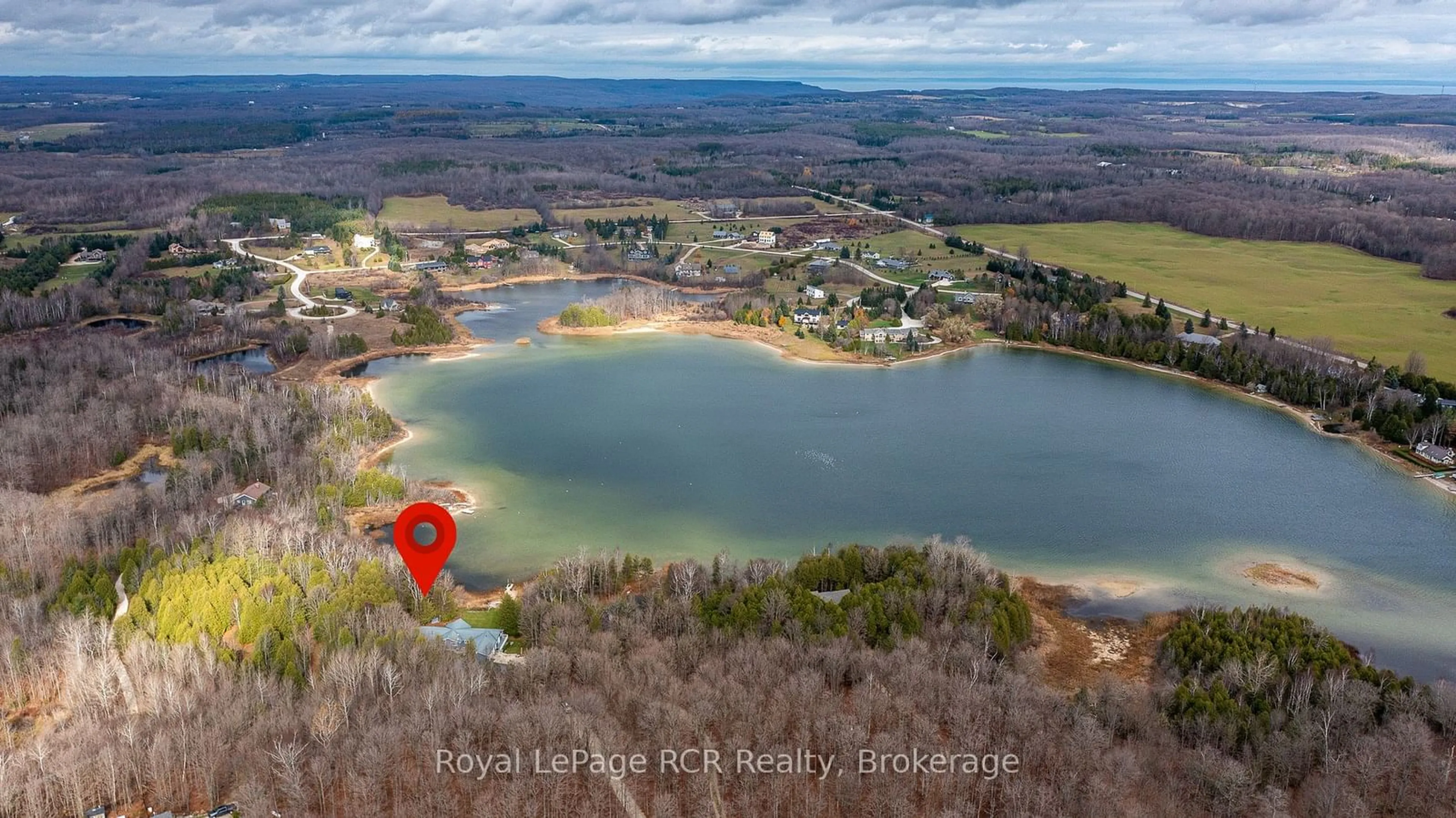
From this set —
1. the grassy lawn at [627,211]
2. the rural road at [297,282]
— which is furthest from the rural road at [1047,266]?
the rural road at [297,282]

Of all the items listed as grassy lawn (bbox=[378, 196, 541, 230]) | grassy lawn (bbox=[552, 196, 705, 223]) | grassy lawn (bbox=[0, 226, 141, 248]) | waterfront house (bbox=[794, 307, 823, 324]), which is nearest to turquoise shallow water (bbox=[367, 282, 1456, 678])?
waterfront house (bbox=[794, 307, 823, 324])

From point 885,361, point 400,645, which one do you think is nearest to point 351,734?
point 400,645

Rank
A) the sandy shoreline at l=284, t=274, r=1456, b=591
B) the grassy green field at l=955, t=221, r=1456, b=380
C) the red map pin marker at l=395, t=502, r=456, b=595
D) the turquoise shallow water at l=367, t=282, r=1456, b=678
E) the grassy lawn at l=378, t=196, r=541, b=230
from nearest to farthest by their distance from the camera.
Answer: the red map pin marker at l=395, t=502, r=456, b=595 < the sandy shoreline at l=284, t=274, r=1456, b=591 < the turquoise shallow water at l=367, t=282, r=1456, b=678 < the grassy green field at l=955, t=221, r=1456, b=380 < the grassy lawn at l=378, t=196, r=541, b=230

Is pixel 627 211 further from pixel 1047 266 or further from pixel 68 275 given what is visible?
pixel 68 275

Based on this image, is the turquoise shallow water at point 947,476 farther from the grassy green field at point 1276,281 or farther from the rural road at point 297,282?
the grassy green field at point 1276,281

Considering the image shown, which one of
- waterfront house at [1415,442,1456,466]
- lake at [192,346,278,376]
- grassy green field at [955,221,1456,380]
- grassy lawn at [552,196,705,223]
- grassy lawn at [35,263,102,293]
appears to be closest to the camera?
waterfront house at [1415,442,1456,466]

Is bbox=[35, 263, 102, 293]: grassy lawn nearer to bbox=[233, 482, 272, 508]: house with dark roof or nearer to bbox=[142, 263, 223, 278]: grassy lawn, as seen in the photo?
bbox=[142, 263, 223, 278]: grassy lawn
